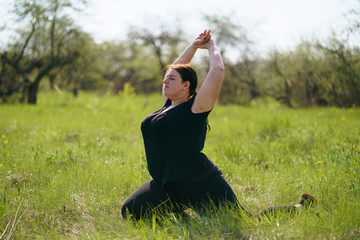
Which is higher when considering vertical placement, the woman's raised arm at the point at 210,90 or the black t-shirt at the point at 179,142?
the woman's raised arm at the point at 210,90

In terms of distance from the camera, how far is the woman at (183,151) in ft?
7.77

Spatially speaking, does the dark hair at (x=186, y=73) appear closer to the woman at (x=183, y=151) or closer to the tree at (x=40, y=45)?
the woman at (x=183, y=151)

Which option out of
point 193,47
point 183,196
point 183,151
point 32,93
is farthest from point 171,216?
point 32,93

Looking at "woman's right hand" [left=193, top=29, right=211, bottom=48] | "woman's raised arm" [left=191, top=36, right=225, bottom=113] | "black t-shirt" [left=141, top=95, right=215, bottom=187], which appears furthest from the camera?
"woman's right hand" [left=193, top=29, right=211, bottom=48]

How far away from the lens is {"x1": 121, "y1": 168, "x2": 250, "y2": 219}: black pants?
8.18 ft

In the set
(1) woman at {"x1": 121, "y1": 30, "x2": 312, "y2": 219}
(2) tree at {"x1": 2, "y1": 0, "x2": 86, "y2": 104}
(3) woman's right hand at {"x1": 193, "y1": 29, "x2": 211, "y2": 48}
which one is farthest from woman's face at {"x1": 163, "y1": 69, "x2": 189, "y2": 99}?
(2) tree at {"x1": 2, "y1": 0, "x2": 86, "y2": 104}

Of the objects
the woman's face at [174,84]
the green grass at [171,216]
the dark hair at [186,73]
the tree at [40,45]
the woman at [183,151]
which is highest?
the tree at [40,45]

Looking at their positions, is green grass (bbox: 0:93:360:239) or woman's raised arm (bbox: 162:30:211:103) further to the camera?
woman's raised arm (bbox: 162:30:211:103)

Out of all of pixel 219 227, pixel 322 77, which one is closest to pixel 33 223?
pixel 219 227

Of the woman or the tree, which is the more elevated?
the tree

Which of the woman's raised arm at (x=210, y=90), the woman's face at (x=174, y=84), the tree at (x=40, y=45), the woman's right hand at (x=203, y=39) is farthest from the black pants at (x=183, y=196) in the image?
the tree at (x=40, y=45)

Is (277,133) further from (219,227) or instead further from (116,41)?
(116,41)

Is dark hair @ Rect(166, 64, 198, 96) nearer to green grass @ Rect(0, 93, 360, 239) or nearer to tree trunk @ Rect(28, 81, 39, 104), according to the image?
green grass @ Rect(0, 93, 360, 239)

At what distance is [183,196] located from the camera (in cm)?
255
